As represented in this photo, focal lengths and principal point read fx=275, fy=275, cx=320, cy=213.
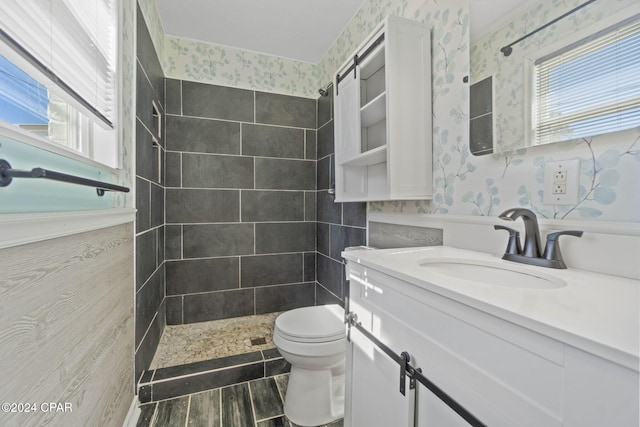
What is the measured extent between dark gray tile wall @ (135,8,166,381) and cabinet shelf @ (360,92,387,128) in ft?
4.09

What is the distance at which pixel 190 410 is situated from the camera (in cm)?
149

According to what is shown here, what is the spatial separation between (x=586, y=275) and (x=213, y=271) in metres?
2.40

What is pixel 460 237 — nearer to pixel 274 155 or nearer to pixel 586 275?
pixel 586 275

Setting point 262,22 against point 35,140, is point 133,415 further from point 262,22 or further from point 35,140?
point 262,22

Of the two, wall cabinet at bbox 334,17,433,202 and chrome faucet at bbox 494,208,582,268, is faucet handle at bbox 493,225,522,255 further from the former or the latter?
wall cabinet at bbox 334,17,433,202

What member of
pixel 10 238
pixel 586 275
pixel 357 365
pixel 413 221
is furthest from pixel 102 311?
pixel 586 275

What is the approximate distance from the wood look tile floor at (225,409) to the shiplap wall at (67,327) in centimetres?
23

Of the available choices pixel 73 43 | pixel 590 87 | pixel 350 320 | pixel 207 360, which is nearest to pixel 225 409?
pixel 207 360

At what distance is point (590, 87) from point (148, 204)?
2.08 m

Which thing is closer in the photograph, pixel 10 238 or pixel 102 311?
pixel 10 238

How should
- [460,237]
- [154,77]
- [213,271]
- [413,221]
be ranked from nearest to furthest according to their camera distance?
[460,237] < [413,221] < [154,77] < [213,271]

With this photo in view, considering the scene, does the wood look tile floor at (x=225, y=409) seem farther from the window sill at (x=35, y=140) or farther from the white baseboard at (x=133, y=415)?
the window sill at (x=35, y=140)

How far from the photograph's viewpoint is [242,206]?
2514 mm

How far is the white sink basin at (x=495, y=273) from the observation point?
745 millimetres
